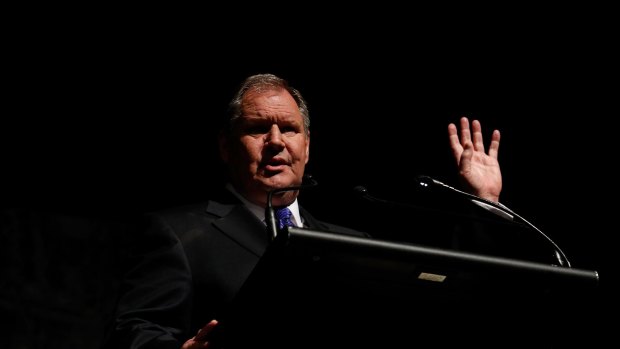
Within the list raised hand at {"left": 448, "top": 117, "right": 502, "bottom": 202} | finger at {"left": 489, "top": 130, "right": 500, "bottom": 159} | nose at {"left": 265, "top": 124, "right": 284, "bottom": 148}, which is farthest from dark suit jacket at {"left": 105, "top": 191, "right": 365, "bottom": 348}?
finger at {"left": 489, "top": 130, "right": 500, "bottom": 159}

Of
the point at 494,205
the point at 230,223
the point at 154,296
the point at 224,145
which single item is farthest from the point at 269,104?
the point at 494,205

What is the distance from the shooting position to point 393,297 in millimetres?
1053

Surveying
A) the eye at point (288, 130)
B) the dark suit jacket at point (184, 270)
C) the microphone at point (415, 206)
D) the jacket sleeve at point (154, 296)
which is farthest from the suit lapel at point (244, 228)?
the microphone at point (415, 206)

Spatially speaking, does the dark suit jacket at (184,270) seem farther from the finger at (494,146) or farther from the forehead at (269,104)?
the finger at (494,146)

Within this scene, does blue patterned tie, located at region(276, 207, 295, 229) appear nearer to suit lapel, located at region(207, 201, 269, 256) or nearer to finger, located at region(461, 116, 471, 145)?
suit lapel, located at region(207, 201, 269, 256)

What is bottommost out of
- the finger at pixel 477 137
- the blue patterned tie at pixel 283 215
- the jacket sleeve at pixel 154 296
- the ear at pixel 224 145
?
the jacket sleeve at pixel 154 296

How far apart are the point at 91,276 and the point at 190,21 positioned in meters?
1.00

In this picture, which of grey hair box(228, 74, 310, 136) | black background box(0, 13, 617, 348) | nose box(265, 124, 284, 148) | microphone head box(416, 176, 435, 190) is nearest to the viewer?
microphone head box(416, 176, 435, 190)

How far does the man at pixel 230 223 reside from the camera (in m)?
1.61

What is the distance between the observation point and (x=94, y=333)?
7.92 feet

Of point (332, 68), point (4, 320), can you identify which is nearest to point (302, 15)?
point (332, 68)

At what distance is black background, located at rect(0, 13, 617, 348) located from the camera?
2.53 meters

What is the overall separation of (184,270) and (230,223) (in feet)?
0.69

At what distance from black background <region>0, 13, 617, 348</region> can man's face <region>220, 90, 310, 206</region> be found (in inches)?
21.9
